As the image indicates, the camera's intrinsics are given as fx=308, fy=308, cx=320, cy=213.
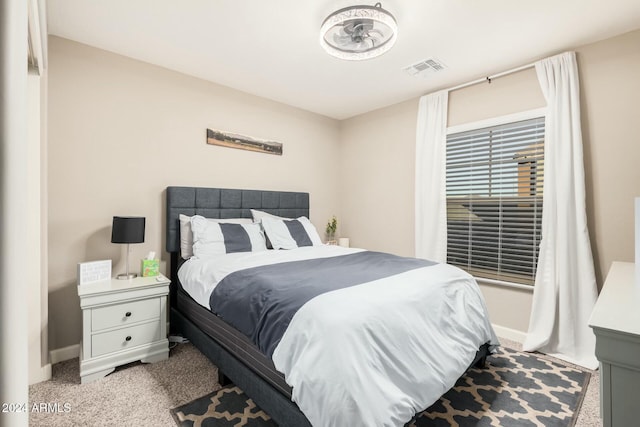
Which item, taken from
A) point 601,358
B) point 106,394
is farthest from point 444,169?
point 106,394

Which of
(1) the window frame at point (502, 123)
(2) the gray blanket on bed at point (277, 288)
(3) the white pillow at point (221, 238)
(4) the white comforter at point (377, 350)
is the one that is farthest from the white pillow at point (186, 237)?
(1) the window frame at point (502, 123)

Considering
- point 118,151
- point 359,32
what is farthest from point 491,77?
point 118,151

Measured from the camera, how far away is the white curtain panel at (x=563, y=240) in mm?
2555

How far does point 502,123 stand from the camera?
3.11 meters

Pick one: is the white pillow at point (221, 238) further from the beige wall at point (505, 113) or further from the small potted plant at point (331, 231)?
the beige wall at point (505, 113)

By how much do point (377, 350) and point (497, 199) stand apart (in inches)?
97.8

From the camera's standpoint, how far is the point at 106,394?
6.71 feet

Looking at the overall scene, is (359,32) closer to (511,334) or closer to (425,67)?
(425,67)

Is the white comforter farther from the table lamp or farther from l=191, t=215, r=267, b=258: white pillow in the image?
the table lamp

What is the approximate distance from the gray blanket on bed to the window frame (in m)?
1.19

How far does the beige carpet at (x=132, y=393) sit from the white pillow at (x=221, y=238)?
92 cm

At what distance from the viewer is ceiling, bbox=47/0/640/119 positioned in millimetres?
2137

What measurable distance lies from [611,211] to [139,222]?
153 inches

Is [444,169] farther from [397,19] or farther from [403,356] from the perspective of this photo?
[403,356]
